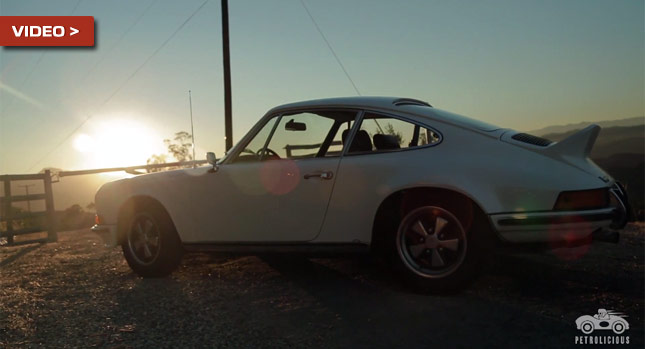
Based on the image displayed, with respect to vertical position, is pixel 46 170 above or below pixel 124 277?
above

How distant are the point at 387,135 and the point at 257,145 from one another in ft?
4.04

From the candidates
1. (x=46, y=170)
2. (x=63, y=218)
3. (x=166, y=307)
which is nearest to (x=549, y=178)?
(x=166, y=307)

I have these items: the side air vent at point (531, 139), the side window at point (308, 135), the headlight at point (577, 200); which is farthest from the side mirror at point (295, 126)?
the headlight at point (577, 200)

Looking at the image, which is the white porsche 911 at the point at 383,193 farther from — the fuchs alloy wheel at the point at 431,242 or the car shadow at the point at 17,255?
the car shadow at the point at 17,255

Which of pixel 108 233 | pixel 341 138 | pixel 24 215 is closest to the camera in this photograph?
pixel 341 138

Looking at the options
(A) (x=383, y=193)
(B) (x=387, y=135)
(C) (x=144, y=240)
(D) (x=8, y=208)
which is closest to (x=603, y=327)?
(A) (x=383, y=193)

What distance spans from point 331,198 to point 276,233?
1.99 ft

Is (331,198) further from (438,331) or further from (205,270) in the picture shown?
(205,270)

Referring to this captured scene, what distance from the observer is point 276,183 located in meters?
4.72

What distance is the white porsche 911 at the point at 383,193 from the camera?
3.72 meters

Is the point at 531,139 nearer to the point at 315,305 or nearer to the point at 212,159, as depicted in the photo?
the point at 315,305

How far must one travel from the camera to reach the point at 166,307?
4.26m

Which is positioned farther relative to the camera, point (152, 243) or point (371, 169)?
point (152, 243)

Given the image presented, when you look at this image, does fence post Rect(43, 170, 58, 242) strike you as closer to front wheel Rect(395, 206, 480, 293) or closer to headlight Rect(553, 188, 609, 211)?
front wheel Rect(395, 206, 480, 293)
